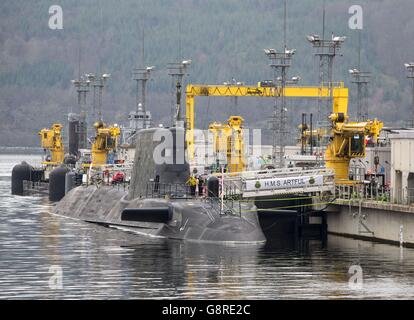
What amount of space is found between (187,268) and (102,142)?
202 feet

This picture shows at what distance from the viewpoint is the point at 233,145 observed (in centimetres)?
10319

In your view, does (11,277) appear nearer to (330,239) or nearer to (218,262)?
(218,262)

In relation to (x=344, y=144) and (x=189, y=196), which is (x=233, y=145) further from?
(x=189, y=196)

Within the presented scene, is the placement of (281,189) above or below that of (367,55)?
below

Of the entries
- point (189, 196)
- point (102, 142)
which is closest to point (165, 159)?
point (189, 196)

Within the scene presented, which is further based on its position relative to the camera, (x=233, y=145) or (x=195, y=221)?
(x=233, y=145)

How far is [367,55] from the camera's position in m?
199

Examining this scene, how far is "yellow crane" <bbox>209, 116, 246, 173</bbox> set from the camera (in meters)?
103

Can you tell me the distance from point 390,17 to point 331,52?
11175 cm

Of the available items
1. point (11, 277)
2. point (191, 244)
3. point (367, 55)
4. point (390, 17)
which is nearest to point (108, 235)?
point (191, 244)
